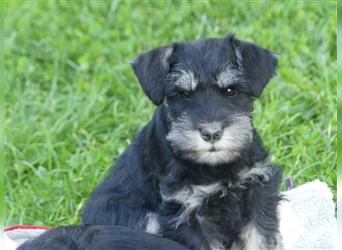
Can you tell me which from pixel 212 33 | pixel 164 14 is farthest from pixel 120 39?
pixel 212 33

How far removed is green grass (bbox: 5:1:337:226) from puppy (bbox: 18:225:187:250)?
1.79 meters

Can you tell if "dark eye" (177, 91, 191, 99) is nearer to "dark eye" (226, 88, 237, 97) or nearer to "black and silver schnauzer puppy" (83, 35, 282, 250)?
"black and silver schnauzer puppy" (83, 35, 282, 250)

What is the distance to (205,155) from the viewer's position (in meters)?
4.37

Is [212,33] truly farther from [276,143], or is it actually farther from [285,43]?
[276,143]

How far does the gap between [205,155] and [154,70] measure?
661 mm

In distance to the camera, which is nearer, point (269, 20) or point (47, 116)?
point (47, 116)

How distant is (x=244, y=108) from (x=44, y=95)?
144 inches

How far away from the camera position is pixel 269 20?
826 cm

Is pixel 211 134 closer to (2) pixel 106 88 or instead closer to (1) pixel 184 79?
(1) pixel 184 79

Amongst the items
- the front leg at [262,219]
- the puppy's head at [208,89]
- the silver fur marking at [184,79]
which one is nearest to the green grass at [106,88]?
the front leg at [262,219]

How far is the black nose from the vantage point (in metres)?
A: 4.25

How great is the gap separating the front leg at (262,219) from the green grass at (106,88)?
4.13 ft

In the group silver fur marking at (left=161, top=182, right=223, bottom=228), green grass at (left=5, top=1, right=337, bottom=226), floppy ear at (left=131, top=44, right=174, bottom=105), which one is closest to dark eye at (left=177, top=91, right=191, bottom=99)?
floppy ear at (left=131, top=44, right=174, bottom=105)

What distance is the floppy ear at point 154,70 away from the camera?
464 centimetres
